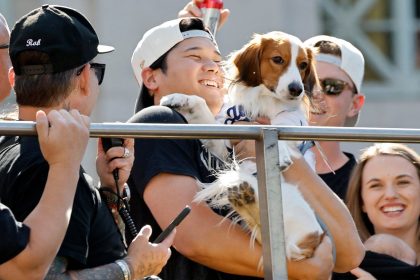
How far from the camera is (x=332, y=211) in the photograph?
520 cm

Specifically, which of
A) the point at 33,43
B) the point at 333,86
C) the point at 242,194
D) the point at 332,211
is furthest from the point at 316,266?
the point at 333,86

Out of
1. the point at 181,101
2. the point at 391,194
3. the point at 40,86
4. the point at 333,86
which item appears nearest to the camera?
the point at 40,86

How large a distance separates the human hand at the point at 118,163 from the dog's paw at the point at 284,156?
531 millimetres

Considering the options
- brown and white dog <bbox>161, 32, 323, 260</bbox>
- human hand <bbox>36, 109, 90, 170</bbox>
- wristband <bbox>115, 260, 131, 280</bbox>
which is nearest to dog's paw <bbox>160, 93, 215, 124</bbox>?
brown and white dog <bbox>161, 32, 323, 260</bbox>

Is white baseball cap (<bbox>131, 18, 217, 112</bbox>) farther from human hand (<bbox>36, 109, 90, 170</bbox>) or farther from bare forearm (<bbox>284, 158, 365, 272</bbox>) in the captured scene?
human hand (<bbox>36, 109, 90, 170</bbox>)

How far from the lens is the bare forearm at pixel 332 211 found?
5.18 metres

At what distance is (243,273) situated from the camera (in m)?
5.02

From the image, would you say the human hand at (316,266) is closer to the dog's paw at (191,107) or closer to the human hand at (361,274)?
the human hand at (361,274)

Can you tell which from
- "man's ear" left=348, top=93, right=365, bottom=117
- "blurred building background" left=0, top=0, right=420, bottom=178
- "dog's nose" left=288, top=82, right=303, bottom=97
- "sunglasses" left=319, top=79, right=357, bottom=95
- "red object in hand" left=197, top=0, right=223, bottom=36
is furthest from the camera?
"blurred building background" left=0, top=0, right=420, bottom=178

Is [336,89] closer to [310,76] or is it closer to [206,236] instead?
[310,76]

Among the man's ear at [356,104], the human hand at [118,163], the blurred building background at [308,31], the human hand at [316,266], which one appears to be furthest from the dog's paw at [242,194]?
the blurred building background at [308,31]

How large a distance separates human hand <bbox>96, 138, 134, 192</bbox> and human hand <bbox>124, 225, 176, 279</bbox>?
1.17 ft

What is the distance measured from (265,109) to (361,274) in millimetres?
746

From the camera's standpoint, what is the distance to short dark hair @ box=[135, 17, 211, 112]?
5.76 meters
